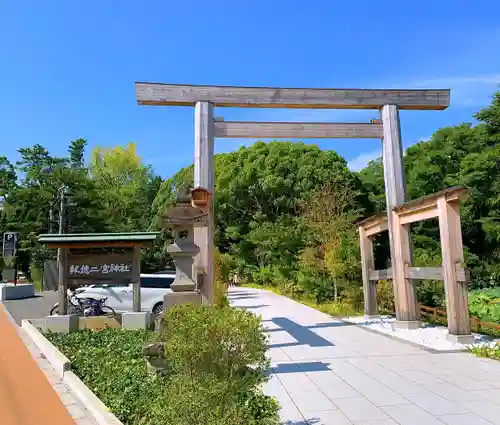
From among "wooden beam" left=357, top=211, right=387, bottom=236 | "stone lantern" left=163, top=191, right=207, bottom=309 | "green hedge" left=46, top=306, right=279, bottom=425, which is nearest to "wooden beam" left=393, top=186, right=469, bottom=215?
"wooden beam" left=357, top=211, right=387, bottom=236

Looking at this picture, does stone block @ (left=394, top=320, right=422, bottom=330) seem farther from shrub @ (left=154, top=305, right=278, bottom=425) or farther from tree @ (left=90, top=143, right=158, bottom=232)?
tree @ (left=90, top=143, right=158, bottom=232)

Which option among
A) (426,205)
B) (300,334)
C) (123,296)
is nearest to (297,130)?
(426,205)

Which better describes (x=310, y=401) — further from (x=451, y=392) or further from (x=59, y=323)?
(x=59, y=323)

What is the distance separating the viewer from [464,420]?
4.08m

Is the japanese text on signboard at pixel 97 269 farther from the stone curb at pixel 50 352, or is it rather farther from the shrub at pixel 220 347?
the shrub at pixel 220 347

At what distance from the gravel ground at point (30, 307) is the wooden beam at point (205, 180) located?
849 cm

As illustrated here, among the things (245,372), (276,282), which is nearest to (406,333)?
(245,372)

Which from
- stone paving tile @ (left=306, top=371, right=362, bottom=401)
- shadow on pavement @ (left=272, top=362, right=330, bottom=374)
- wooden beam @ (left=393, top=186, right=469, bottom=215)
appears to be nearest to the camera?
stone paving tile @ (left=306, top=371, right=362, bottom=401)

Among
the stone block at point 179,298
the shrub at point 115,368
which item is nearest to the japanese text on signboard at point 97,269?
the shrub at point 115,368

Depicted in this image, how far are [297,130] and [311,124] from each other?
1.10 ft

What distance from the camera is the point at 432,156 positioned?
23.7m

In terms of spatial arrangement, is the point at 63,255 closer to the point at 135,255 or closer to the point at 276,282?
the point at 135,255

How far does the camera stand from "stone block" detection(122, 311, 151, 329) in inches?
416

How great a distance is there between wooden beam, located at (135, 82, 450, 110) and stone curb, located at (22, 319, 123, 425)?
189 inches
